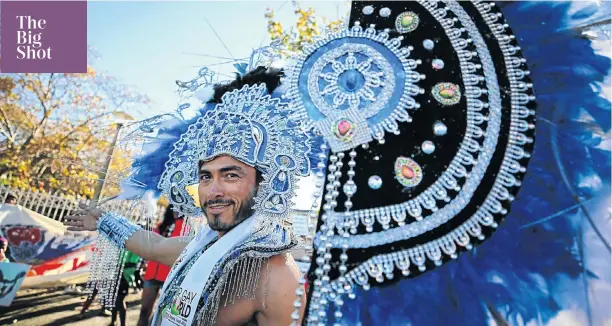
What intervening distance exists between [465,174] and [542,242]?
25 cm

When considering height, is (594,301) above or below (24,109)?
below

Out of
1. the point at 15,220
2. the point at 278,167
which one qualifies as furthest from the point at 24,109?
the point at 278,167

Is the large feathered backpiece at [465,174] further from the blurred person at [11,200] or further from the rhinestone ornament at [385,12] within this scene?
the blurred person at [11,200]

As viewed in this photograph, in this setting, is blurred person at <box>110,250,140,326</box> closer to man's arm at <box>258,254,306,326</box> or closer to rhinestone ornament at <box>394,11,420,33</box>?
man's arm at <box>258,254,306,326</box>

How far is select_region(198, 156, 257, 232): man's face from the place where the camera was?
5.44 feet

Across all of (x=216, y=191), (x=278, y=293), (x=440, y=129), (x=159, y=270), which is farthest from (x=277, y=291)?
(x=159, y=270)

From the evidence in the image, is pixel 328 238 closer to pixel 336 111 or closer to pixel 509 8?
pixel 336 111

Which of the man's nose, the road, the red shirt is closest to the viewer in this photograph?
the man's nose

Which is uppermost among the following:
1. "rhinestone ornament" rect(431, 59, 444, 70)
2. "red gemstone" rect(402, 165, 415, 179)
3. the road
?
"rhinestone ornament" rect(431, 59, 444, 70)

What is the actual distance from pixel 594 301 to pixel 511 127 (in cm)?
47

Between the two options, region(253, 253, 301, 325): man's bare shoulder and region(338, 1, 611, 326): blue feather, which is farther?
region(253, 253, 301, 325): man's bare shoulder

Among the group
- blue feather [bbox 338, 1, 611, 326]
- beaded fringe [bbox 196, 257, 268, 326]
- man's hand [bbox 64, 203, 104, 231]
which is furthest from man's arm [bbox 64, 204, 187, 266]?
blue feather [bbox 338, 1, 611, 326]

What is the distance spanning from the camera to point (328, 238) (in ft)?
3.53

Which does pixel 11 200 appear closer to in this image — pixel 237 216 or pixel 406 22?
pixel 237 216
